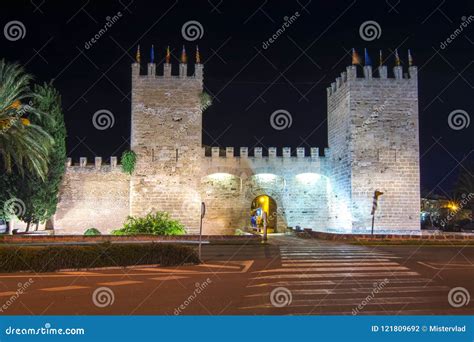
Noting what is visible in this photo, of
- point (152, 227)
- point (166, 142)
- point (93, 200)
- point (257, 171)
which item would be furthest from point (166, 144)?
point (152, 227)

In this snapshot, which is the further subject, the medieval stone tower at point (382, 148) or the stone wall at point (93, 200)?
the stone wall at point (93, 200)

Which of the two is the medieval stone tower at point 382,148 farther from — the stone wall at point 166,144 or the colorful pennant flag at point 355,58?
the stone wall at point 166,144

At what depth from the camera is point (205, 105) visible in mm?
23109

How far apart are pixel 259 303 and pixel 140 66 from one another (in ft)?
59.7

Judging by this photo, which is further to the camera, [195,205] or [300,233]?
[195,205]

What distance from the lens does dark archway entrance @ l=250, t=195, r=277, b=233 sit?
24531 millimetres

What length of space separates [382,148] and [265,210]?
7.03 m

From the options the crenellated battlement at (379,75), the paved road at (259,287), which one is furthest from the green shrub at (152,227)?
the crenellated battlement at (379,75)

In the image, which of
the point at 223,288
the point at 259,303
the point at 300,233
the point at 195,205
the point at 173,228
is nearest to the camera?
the point at 259,303

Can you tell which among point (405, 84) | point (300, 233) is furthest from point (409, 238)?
point (405, 84)

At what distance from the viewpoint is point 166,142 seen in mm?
22625

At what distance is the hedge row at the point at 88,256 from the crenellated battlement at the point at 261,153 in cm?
1289

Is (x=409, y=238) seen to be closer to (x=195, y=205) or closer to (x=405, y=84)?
(x=405, y=84)

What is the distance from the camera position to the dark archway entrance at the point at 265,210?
24.5 meters
